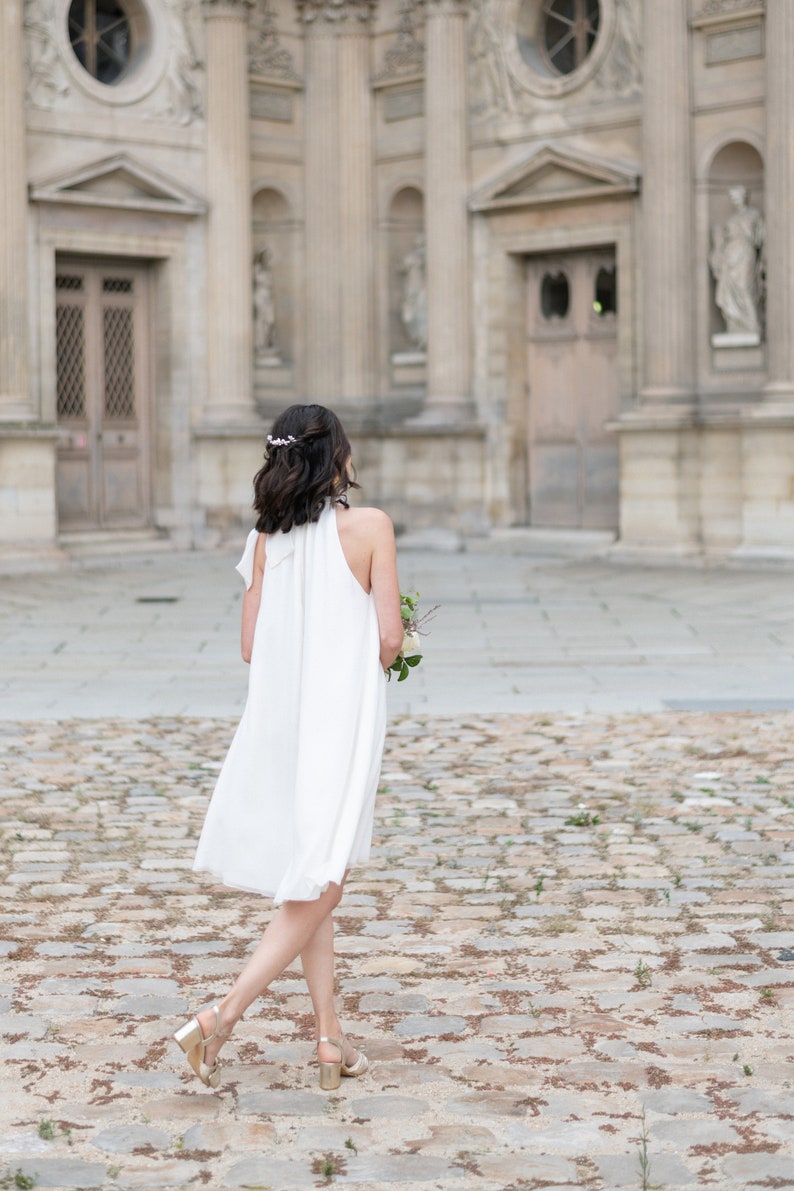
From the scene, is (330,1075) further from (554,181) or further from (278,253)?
(278,253)

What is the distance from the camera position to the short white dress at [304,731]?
4508mm

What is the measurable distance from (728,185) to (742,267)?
98 cm

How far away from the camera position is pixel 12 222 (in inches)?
778

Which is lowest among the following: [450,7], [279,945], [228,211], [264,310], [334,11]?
[279,945]

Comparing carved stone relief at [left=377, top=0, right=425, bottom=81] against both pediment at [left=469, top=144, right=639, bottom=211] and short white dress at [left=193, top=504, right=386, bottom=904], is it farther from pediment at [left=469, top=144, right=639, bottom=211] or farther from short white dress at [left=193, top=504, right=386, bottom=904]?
short white dress at [left=193, top=504, right=386, bottom=904]

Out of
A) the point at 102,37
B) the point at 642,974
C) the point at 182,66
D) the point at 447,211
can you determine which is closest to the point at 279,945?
the point at 642,974

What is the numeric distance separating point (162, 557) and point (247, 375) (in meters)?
2.45

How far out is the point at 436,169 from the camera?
21.9m

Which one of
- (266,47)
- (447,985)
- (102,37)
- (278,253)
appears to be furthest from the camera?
(278,253)

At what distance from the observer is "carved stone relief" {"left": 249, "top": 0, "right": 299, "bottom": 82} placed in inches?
886

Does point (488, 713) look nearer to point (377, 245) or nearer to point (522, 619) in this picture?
point (522, 619)

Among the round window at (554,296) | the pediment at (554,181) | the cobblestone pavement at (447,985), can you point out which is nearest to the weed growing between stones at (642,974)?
the cobblestone pavement at (447,985)

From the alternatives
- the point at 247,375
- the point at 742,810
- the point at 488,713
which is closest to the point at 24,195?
the point at 247,375

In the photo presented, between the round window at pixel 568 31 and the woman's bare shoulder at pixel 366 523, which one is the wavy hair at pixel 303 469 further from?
the round window at pixel 568 31
